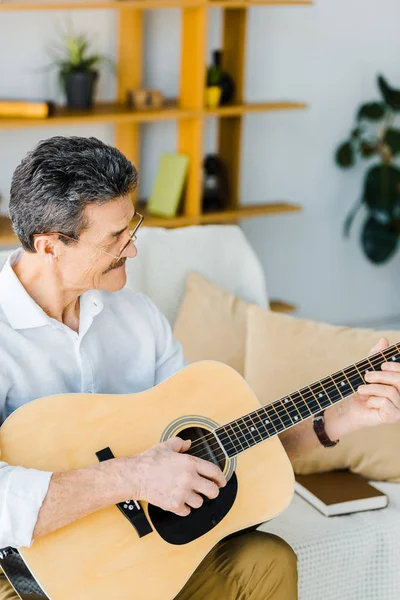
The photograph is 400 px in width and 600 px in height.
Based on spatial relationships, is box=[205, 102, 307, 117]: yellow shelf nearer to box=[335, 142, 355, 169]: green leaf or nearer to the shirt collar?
box=[335, 142, 355, 169]: green leaf

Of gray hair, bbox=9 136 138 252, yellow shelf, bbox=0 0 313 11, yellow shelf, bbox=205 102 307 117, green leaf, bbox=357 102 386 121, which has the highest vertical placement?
yellow shelf, bbox=0 0 313 11

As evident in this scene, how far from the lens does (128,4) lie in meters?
3.13

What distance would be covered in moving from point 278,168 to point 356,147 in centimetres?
38

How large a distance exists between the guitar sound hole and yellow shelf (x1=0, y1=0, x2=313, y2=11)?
1807mm

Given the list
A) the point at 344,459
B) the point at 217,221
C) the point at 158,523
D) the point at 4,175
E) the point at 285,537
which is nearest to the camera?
the point at 158,523

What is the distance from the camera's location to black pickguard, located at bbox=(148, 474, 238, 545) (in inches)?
61.2

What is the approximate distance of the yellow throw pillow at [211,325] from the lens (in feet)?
7.29

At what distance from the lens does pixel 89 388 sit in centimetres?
172

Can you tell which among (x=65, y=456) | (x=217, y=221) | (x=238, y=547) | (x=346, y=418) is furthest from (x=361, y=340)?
(x=217, y=221)

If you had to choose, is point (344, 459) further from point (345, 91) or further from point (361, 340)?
point (345, 91)

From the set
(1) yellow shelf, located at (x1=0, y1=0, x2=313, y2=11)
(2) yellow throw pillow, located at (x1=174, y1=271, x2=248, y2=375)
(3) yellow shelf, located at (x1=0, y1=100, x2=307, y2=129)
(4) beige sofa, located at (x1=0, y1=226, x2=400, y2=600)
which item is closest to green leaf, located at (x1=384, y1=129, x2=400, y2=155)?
(3) yellow shelf, located at (x1=0, y1=100, x2=307, y2=129)

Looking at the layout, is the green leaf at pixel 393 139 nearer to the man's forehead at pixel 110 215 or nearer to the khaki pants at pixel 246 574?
the man's forehead at pixel 110 215

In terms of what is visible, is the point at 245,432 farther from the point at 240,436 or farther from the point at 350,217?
the point at 350,217

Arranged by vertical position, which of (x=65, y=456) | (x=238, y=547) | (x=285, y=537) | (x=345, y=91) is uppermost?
(x=345, y=91)
